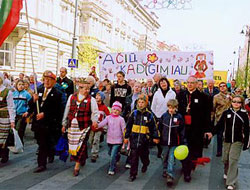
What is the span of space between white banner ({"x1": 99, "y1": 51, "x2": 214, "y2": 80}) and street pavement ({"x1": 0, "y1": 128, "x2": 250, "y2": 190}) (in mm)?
4476

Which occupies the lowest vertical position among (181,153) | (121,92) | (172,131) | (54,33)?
(181,153)

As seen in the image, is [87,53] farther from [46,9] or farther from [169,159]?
[169,159]

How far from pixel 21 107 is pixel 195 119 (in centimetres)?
428

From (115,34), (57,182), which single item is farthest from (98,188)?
(115,34)

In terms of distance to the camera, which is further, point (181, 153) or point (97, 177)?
point (97, 177)

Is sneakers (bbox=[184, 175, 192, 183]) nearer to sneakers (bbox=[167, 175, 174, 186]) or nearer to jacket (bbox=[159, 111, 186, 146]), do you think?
sneakers (bbox=[167, 175, 174, 186])

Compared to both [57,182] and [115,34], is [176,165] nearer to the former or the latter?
[57,182]

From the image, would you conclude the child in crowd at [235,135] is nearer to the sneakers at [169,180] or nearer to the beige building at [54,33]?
the sneakers at [169,180]

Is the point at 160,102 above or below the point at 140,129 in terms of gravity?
above

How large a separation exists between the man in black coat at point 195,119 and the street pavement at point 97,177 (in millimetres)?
623

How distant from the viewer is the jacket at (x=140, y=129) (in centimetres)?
662

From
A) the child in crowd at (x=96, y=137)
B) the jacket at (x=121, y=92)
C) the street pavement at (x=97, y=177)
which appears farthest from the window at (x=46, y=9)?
the street pavement at (x=97, y=177)

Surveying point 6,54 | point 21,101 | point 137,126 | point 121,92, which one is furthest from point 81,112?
point 6,54

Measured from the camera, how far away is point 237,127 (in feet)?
Result: 20.4
